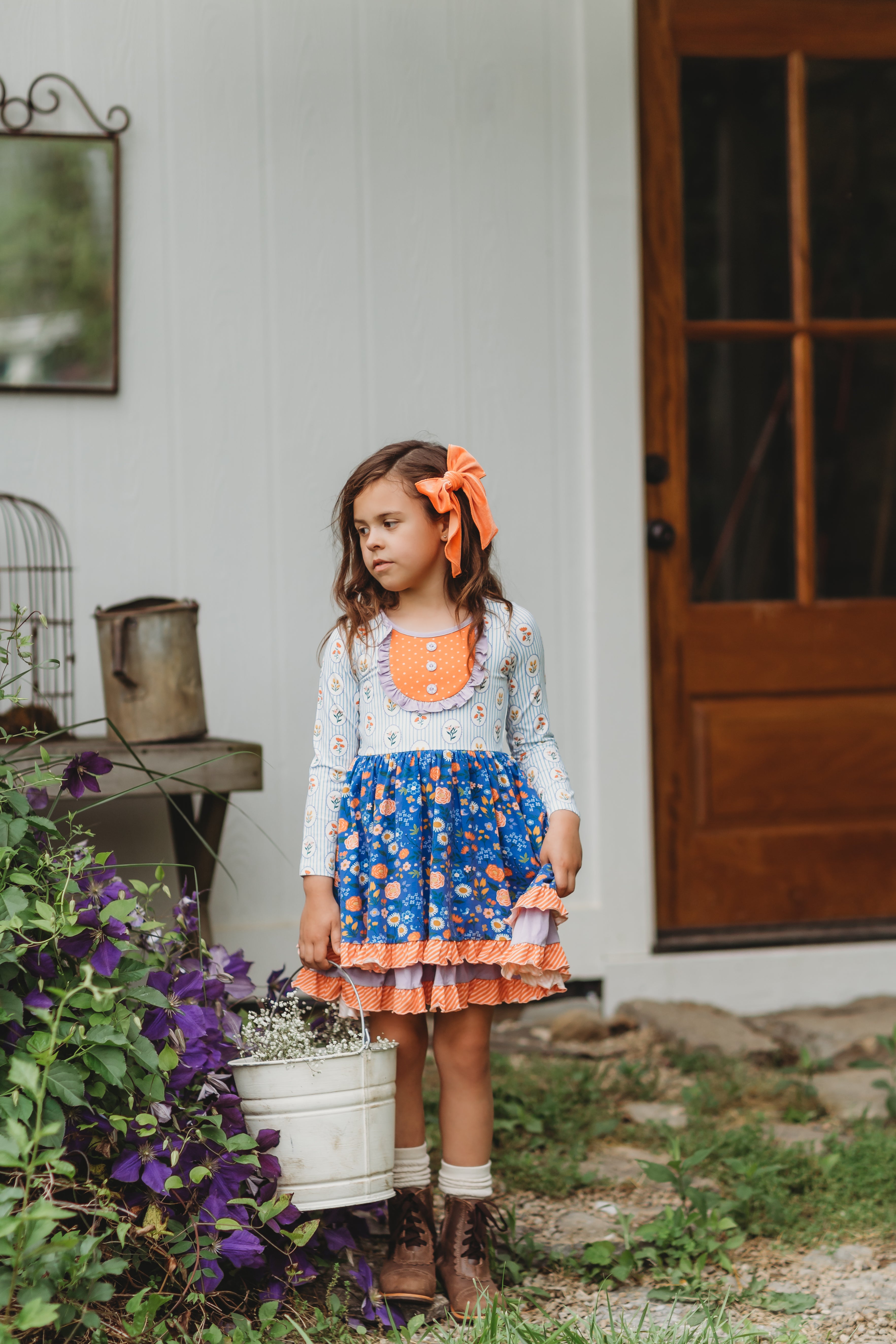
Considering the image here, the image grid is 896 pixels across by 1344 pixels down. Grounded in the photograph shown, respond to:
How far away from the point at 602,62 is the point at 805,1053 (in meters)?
2.36

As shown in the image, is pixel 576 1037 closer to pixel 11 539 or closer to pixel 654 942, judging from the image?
pixel 654 942

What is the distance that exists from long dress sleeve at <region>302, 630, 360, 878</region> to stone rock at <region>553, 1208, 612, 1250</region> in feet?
2.45

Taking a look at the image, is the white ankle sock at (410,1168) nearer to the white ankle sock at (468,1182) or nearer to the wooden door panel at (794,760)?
the white ankle sock at (468,1182)

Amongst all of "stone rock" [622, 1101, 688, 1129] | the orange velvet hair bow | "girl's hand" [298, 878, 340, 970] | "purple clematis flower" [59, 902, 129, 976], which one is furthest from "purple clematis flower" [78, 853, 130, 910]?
"stone rock" [622, 1101, 688, 1129]

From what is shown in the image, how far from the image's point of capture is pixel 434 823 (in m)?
1.69

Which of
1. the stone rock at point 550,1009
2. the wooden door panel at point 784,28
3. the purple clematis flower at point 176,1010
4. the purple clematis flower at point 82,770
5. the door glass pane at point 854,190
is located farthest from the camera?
the door glass pane at point 854,190

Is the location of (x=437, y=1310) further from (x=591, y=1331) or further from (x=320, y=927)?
(x=320, y=927)

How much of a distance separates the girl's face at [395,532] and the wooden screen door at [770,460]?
146 centimetres

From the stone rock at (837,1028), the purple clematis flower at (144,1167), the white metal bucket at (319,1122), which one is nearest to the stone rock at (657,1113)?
the stone rock at (837,1028)

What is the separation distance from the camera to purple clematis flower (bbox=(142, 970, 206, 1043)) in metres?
1.56

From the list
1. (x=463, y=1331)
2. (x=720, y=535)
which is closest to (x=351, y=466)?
(x=720, y=535)

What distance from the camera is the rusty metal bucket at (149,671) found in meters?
2.40

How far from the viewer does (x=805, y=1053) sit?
2.74 metres

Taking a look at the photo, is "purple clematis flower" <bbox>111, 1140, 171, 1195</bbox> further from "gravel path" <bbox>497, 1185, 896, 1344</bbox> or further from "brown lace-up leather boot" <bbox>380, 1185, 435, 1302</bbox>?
"gravel path" <bbox>497, 1185, 896, 1344</bbox>
